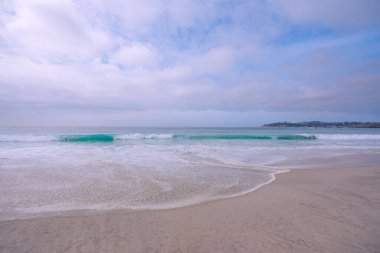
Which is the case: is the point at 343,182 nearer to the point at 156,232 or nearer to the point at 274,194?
the point at 274,194

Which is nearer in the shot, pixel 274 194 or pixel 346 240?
pixel 346 240

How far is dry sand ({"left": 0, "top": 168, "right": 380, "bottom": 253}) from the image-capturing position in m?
3.10

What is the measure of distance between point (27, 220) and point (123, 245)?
7.24 ft

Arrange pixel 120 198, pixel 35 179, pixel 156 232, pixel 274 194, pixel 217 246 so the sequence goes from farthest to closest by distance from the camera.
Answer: pixel 35 179 → pixel 274 194 → pixel 120 198 → pixel 156 232 → pixel 217 246

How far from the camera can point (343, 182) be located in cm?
686

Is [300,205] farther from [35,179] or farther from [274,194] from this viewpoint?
[35,179]

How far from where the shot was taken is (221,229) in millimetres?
3586

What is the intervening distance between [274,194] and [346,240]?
7.52 ft

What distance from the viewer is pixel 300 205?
4719 millimetres

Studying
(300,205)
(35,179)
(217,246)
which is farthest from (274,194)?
(35,179)

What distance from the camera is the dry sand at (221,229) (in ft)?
10.2

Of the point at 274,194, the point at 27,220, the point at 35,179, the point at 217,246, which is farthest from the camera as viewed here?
the point at 35,179

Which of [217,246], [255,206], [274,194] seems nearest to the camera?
[217,246]

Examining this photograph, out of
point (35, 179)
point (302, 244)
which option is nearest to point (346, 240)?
point (302, 244)
